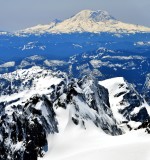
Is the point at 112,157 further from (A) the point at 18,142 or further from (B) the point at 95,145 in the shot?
(A) the point at 18,142

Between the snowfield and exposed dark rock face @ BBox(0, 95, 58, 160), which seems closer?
the snowfield

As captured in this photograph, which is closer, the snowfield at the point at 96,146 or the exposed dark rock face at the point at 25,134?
the snowfield at the point at 96,146

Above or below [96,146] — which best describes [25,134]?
below

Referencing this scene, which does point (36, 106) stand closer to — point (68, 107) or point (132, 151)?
point (68, 107)

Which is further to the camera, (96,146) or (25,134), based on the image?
(25,134)

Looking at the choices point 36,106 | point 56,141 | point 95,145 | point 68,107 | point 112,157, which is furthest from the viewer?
point 68,107

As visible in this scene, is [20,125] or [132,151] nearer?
[132,151]

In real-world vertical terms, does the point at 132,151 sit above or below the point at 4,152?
above

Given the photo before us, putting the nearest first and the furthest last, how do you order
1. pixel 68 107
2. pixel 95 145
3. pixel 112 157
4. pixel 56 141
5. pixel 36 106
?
pixel 112 157 < pixel 95 145 < pixel 56 141 < pixel 36 106 < pixel 68 107

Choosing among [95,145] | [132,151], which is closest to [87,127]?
[95,145]
